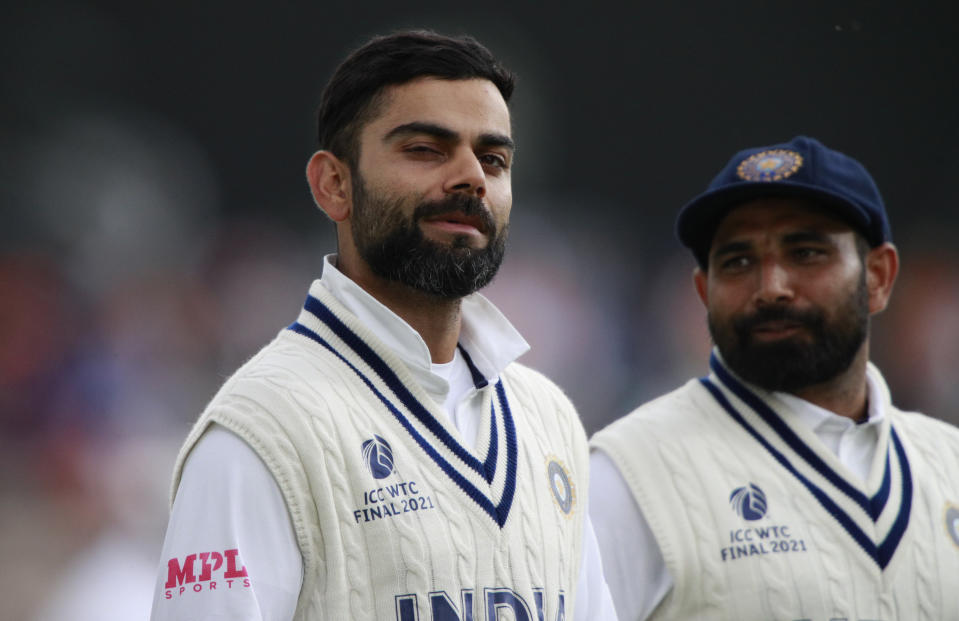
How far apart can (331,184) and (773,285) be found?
0.97 meters

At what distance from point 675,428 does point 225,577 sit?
3.91 ft

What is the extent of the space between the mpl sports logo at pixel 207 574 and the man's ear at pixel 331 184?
2.00ft

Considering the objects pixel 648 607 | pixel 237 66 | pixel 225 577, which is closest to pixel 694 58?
pixel 237 66

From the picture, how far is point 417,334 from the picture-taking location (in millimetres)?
1762

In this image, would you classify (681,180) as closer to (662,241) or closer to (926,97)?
(662,241)

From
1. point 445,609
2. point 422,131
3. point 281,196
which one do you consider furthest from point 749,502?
point 281,196

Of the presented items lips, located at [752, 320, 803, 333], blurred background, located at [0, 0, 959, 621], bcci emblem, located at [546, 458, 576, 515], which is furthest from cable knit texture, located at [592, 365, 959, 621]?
blurred background, located at [0, 0, 959, 621]

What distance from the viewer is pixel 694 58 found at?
6.68 m

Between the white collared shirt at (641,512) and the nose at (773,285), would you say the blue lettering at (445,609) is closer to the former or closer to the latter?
the white collared shirt at (641,512)

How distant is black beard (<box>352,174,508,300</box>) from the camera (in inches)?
69.5

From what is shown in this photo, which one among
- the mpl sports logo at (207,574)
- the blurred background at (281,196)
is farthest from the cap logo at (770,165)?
the blurred background at (281,196)

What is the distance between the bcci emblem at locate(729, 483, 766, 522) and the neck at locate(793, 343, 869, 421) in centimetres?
27

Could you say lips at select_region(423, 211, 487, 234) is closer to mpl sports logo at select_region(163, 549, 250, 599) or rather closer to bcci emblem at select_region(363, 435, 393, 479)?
bcci emblem at select_region(363, 435, 393, 479)

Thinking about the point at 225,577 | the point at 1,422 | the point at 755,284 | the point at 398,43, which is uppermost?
the point at 1,422
